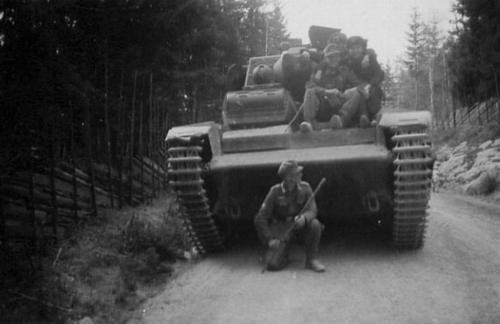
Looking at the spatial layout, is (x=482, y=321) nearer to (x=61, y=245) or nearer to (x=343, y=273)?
(x=343, y=273)

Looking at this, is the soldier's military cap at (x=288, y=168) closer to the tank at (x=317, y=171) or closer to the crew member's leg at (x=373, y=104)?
the tank at (x=317, y=171)

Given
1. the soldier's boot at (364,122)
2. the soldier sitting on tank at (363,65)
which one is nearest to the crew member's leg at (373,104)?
the soldier sitting on tank at (363,65)

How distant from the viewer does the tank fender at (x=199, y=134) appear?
6.41m

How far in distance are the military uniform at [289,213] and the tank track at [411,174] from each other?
0.90 m

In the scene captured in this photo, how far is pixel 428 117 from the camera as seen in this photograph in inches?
237

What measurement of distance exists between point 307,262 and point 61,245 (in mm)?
2569

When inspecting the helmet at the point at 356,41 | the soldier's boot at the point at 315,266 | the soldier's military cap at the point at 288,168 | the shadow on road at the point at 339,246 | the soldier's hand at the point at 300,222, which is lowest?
the shadow on road at the point at 339,246

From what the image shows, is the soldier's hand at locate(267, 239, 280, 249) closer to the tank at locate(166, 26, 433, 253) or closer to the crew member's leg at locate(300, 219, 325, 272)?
the crew member's leg at locate(300, 219, 325, 272)

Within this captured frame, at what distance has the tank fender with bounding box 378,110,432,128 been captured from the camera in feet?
19.2

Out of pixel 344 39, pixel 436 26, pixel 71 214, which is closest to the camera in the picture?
pixel 71 214

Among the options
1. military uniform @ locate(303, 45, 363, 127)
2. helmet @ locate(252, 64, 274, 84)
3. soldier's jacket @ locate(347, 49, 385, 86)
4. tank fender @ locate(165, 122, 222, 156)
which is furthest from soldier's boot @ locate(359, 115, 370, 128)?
helmet @ locate(252, 64, 274, 84)

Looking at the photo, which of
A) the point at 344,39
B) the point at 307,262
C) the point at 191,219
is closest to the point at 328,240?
the point at 307,262

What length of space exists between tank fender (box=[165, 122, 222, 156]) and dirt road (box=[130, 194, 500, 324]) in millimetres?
1395

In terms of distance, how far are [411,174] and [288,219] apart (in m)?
1.43
